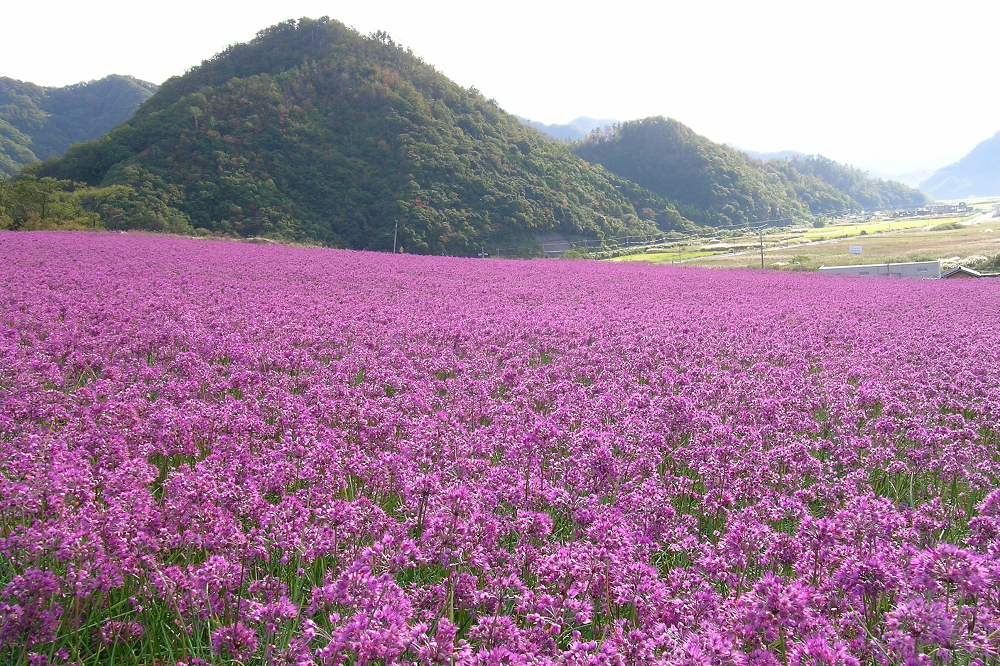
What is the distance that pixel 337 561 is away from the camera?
7.56 ft

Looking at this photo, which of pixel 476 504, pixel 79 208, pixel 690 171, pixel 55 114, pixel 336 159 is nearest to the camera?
pixel 476 504

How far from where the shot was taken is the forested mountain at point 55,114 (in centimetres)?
9106

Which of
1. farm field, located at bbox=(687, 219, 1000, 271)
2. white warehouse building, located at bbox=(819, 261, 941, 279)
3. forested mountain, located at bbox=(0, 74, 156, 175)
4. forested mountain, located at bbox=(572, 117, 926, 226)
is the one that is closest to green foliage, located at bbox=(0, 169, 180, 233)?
farm field, located at bbox=(687, 219, 1000, 271)

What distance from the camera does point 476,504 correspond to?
91.8 inches

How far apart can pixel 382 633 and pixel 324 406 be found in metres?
2.52

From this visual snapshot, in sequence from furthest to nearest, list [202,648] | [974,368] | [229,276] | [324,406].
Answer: [229,276]
[974,368]
[324,406]
[202,648]

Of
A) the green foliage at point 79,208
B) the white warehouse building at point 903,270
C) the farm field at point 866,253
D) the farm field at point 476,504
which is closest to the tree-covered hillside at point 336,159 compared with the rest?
the green foliage at point 79,208

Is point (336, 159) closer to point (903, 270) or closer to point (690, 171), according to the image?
point (903, 270)

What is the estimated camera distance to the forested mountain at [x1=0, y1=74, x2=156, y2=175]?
91.1 meters

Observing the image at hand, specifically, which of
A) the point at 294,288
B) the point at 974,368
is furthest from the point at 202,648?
the point at 294,288

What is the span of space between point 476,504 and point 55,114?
14348 cm

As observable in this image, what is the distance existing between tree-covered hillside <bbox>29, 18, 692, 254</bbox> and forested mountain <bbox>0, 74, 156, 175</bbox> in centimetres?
3745

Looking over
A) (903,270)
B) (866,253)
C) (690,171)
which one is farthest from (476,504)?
(690,171)

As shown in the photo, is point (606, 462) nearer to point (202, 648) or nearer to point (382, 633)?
point (382, 633)
